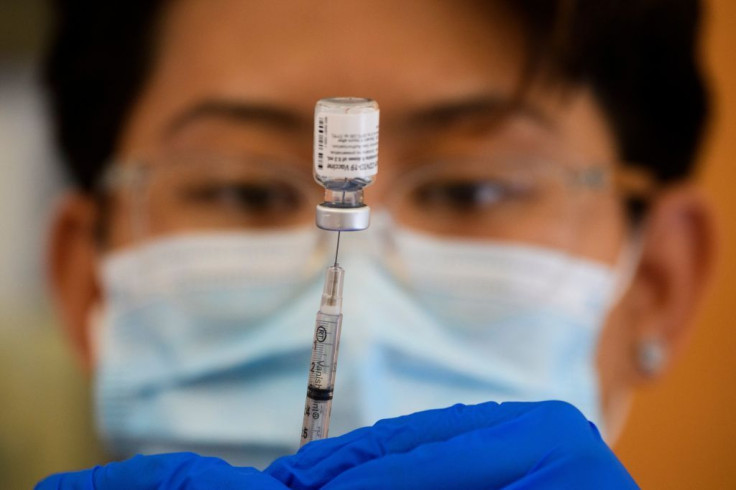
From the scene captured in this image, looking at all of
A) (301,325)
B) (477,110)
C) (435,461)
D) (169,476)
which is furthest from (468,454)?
(477,110)

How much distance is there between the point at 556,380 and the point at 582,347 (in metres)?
0.07

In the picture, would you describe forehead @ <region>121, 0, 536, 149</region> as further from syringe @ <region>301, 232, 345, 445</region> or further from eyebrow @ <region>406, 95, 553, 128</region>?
syringe @ <region>301, 232, 345, 445</region>

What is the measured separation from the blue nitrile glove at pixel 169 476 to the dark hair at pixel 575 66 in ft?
2.08

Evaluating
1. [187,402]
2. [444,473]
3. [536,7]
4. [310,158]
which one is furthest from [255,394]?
[536,7]

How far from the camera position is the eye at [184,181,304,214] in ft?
4.27

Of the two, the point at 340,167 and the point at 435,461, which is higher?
the point at 340,167

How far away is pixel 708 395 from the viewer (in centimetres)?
134

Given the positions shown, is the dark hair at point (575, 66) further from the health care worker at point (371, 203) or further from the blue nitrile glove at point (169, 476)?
the blue nitrile glove at point (169, 476)

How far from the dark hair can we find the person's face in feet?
0.10

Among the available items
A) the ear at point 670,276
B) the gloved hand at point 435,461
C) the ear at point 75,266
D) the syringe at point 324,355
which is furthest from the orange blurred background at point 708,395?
the ear at point 75,266

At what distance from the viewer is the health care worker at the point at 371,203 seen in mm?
1271

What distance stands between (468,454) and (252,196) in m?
0.67

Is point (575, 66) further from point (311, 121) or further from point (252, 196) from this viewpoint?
point (252, 196)

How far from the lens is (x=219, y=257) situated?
1.31 m
